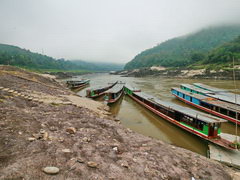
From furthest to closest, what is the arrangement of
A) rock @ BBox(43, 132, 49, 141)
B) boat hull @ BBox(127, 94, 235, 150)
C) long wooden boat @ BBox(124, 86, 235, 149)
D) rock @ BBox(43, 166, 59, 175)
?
long wooden boat @ BBox(124, 86, 235, 149), boat hull @ BBox(127, 94, 235, 150), rock @ BBox(43, 132, 49, 141), rock @ BBox(43, 166, 59, 175)

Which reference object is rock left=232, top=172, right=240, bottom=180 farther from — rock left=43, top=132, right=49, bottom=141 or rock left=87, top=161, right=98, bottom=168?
rock left=43, top=132, right=49, bottom=141

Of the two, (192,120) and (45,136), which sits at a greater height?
(45,136)

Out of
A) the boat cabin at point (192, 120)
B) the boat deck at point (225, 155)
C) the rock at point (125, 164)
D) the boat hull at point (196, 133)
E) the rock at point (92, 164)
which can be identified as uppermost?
the rock at point (92, 164)

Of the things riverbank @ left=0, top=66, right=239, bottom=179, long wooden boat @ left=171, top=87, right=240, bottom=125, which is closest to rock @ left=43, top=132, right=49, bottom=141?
riverbank @ left=0, top=66, right=239, bottom=179

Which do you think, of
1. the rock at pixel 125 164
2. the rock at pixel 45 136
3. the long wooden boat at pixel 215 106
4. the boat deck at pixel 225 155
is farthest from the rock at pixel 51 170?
the long wooden boat at pixel 215 106

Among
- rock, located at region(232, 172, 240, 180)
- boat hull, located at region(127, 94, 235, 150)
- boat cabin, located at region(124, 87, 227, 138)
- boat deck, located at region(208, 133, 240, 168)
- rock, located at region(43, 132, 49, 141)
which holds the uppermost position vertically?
rock, located at region(43, 132, 49, 141)

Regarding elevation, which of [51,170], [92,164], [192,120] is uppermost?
[51,170]

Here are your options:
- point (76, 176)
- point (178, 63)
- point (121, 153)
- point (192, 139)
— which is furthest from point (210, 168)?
point (178, 63)

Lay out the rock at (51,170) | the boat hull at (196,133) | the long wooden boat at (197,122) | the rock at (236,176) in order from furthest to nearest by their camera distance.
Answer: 1. the long wooden boat at (197,122)
2. the boat hull at (196,133)
3. the rock at (236,176)
4. the rock at (51,170)

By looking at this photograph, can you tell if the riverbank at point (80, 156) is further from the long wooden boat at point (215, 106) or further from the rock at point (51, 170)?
the long wooden boat at point (215, 106)

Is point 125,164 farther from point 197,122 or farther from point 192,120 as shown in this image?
point 192,120

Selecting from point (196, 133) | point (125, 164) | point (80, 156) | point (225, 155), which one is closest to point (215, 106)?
point (196, 133)

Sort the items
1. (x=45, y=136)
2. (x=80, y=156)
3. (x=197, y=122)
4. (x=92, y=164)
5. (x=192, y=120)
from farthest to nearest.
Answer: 1. (x=192, y=120)
2. (x=197, y=122)
3. (x=45, y=136)
4. (x=80, y=156)
5. (x=92, y=164)

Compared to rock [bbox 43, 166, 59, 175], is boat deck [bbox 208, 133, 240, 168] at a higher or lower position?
lower
